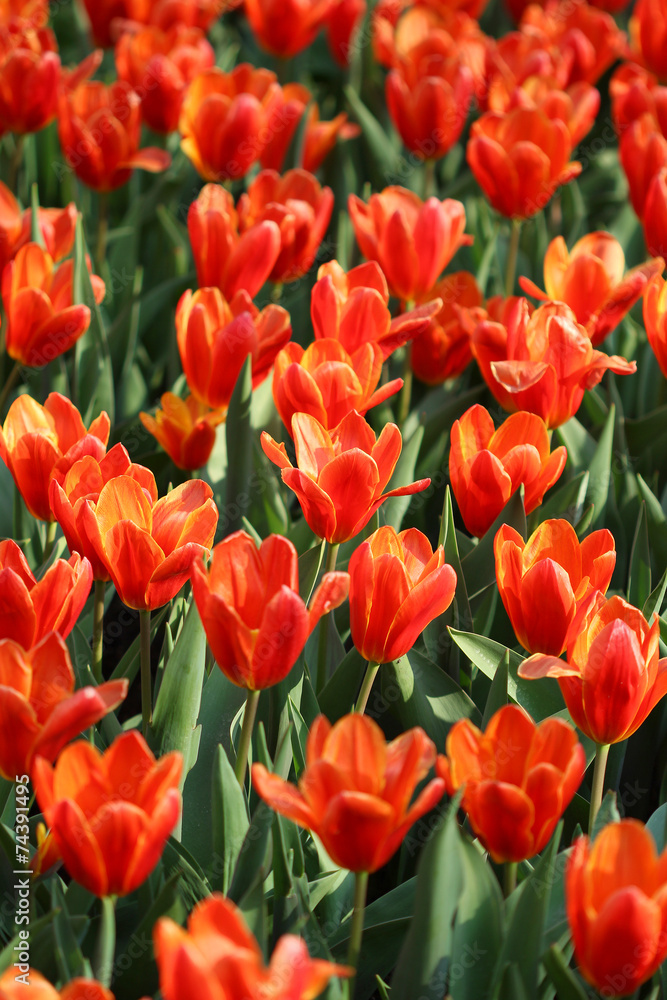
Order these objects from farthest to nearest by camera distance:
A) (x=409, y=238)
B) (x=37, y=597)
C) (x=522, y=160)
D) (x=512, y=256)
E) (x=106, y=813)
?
(x=512, y=256), (x=522, y=160), (x=409, y=238), (x=37, y=597), (x=106, y=813)

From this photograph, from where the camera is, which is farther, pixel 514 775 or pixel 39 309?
pixel 39 309

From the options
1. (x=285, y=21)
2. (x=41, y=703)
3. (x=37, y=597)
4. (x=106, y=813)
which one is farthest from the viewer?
(x=285, y=21)

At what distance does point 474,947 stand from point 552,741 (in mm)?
203

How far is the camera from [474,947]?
0.91 metres

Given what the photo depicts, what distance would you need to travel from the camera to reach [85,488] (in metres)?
1.10

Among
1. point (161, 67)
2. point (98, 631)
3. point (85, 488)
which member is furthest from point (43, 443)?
point (161, 67)

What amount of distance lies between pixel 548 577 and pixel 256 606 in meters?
0.28

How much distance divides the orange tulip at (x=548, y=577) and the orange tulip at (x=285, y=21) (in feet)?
6.21

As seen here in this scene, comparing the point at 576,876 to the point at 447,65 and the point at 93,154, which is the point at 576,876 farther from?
the point at 447,65

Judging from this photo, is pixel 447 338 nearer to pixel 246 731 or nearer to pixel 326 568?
pixel 326 568

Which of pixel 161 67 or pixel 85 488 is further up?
pixel 161 67

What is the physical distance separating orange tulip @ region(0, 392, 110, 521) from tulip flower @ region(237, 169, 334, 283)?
58cm

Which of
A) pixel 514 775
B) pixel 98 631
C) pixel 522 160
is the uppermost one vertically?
pixel 522 160

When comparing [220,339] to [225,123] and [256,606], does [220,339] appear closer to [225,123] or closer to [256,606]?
[256,606]
